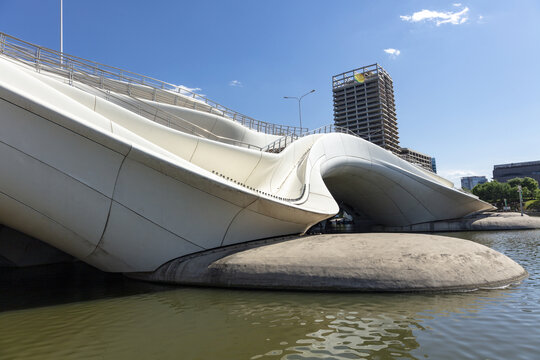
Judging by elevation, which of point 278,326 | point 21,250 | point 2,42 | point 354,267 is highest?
point 2,42

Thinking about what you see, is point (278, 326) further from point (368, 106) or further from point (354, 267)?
point (368, 106)

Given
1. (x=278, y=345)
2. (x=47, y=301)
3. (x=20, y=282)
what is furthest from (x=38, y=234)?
(x=278, y=345)

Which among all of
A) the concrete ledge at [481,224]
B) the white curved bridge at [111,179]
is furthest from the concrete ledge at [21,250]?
the concrete ledge at [481,224]

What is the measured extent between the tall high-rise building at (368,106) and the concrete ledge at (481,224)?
85880 mm

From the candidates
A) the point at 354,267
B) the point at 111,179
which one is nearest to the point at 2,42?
the point at 111,179

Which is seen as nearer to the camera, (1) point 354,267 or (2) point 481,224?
(1) point 354,267

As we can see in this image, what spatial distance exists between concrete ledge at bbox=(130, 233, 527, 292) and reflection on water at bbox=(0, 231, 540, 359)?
44cm

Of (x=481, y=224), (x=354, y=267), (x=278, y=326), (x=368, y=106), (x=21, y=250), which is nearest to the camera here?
(x=278, y=326)

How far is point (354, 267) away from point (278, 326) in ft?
11.7

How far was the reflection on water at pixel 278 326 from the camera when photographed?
15.6ft

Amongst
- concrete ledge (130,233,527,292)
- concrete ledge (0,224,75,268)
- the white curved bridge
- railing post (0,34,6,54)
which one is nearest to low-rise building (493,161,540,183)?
the white curved bridge

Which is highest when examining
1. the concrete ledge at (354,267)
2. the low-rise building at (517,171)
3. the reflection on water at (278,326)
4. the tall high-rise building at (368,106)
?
the tall high-rise building at (368,106)

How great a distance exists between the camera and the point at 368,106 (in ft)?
398

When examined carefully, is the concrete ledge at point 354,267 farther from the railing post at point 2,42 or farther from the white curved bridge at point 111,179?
the railing post at point 2,42
